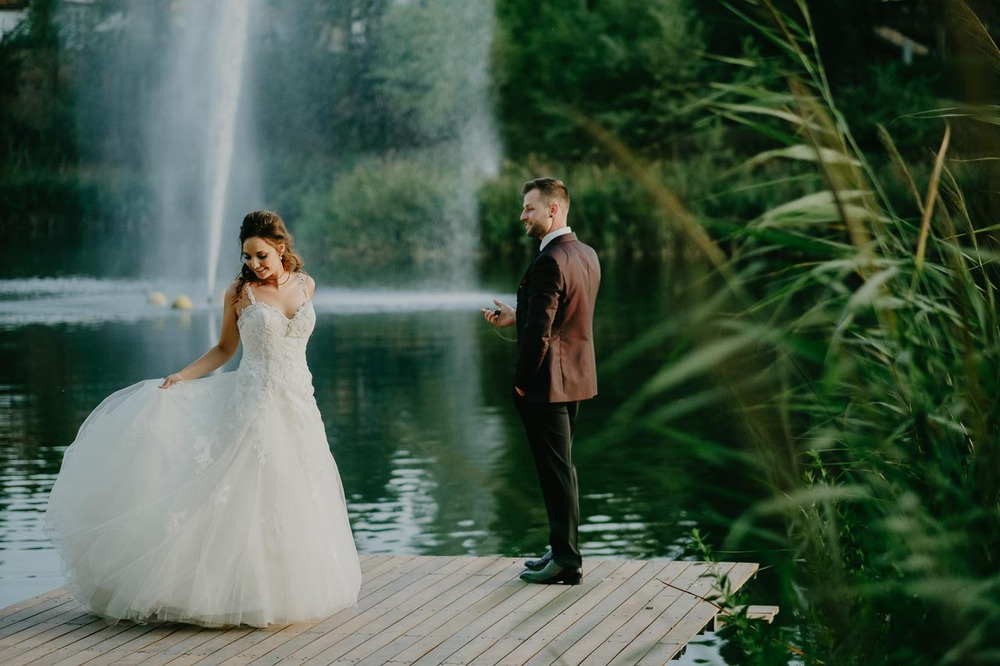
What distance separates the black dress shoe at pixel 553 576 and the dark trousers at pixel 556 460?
0.05 m

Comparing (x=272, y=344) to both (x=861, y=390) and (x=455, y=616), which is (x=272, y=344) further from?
(x=861, y=390)

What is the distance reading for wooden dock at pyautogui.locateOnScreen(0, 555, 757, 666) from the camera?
15.8 ft

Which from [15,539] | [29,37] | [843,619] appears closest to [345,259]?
[29,37]

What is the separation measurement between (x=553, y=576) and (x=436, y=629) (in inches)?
29.4

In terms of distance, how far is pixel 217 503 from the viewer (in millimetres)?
5223

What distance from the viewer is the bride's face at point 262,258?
5.40m

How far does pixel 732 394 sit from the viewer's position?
5.94ft

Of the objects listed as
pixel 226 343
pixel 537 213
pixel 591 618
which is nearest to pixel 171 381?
pixel 226 343

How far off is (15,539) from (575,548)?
3629 millimetres

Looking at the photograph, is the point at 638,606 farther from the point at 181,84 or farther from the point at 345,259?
the point at 345,259

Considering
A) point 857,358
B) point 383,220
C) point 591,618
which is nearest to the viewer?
point 857,358

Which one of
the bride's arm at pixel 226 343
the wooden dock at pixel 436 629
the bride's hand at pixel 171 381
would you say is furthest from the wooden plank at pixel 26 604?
the bride's arm at pixel 226 343

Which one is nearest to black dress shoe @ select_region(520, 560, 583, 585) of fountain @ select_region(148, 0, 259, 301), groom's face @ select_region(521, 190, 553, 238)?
groom's face @ select_region(521, 190, 553, 238)

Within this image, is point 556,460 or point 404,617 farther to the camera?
point 556,460
